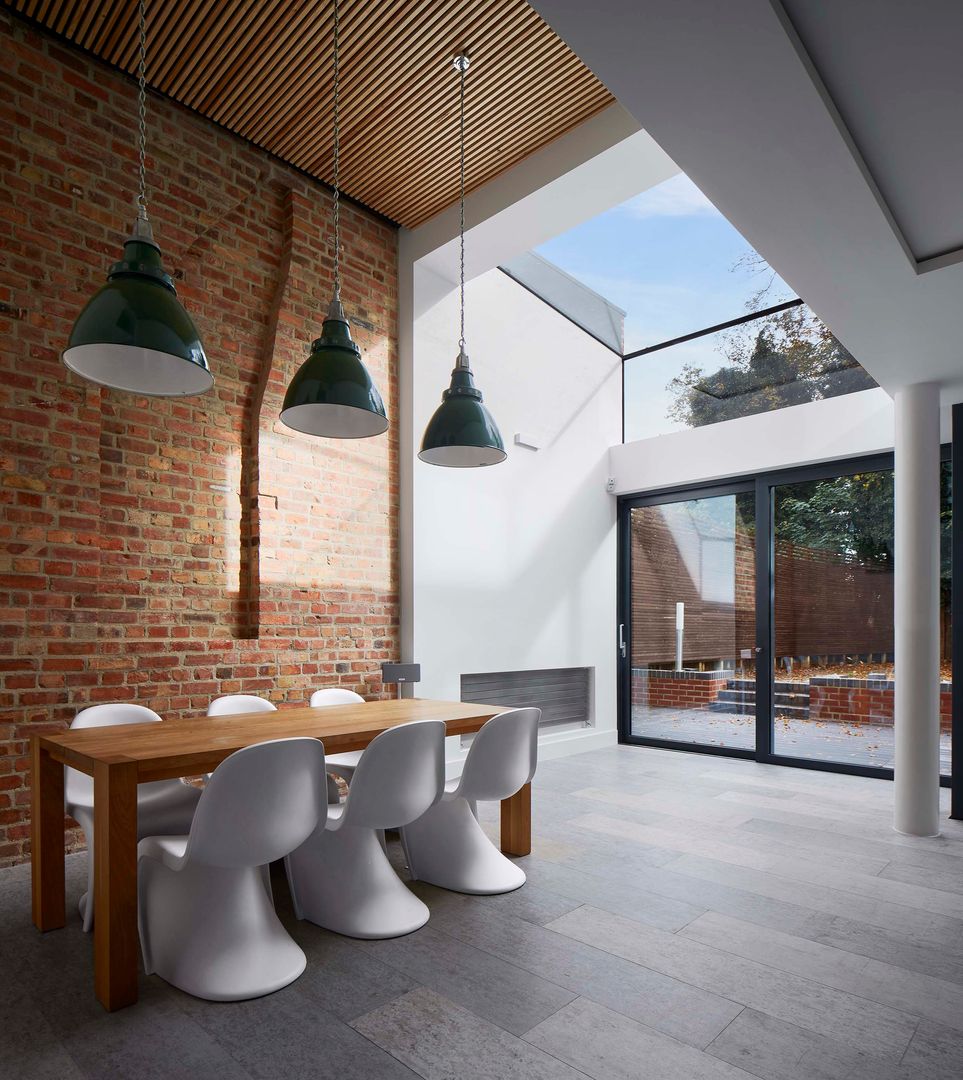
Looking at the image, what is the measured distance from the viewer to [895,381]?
4266mm

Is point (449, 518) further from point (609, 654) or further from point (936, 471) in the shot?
point (936, 471)

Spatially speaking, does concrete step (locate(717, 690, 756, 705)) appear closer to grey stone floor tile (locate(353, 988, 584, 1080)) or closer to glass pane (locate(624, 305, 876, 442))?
glass pane (locate(624, 305, 876, 442))

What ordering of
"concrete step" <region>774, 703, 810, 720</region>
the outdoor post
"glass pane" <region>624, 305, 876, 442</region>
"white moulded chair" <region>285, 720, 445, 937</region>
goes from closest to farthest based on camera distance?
"white moulded chair" <region>285, 720, 445, 937</region>
"concrete step" <region>774, 703, 810, 720</region>
"glass pane" <region>624, 305, 876, 442</region>
the outdoor post

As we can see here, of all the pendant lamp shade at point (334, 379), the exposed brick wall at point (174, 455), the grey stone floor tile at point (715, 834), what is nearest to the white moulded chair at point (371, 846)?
the pendant lamp shade at point (334, 379)

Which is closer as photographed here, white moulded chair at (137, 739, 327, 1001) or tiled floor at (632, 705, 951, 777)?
white moulded chair at (137, 739, 327, 1001)

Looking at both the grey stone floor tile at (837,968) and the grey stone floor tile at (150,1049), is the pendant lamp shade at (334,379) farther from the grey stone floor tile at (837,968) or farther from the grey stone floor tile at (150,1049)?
the grey stone floor tile at (837,968)

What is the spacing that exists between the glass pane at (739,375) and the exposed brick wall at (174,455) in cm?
274

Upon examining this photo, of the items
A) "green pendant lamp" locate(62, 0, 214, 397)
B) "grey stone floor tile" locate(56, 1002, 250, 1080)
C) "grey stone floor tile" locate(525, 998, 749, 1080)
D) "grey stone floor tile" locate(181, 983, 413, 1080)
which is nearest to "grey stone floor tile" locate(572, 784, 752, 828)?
"grey stone floor tile" locate(525, 998, 749, 1080)

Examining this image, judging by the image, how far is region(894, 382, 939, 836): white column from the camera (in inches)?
162

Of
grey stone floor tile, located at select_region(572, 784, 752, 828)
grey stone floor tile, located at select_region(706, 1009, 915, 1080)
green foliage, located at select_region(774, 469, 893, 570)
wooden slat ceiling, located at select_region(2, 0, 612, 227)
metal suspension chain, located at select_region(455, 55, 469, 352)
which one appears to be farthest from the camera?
green foliage, located at select_region(774, 469, 893, 570)

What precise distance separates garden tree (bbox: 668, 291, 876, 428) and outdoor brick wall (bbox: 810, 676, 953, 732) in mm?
2197

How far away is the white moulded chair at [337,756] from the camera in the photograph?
3.79m

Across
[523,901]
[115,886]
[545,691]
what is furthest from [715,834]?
[115,886]

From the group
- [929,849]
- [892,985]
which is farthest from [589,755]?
[892,985]
